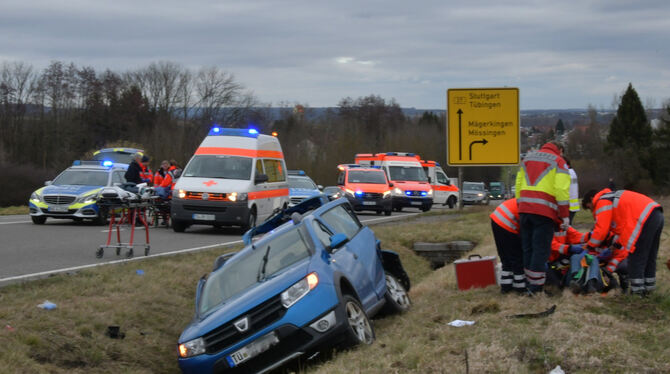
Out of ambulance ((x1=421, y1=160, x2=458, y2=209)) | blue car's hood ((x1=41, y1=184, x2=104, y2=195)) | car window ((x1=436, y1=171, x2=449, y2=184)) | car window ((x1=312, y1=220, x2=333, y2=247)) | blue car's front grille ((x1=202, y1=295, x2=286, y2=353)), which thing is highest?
car window ((x1=312, y1=220, x2=333, y2=247))

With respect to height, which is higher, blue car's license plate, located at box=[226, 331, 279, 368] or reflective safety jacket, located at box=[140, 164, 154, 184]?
reflective safety jacket, located at box=[140, 164, 154, 184]

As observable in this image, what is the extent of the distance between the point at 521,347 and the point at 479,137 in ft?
61.2

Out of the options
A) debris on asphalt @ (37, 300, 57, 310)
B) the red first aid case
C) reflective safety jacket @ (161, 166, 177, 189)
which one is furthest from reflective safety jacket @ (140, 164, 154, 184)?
the red first aid case

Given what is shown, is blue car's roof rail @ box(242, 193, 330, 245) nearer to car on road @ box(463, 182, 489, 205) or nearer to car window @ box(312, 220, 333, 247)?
car window @ box(312, 220, 333, 247)

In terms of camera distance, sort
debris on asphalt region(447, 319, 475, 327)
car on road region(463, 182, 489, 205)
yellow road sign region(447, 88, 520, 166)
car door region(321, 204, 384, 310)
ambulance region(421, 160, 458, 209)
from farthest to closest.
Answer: car on road region(463, 182, 489, 205) < ambulance region(421, 160, 458, 209) < yellow road sign region(447, 88, 520, 166) < car door region(321, 204, 384, 310) < debris on asphalt region(447, 319, 475, 327)

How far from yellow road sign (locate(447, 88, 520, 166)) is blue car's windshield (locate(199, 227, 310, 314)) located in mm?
16784

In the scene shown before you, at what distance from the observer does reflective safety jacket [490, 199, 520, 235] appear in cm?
993

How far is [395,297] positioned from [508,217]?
166cm

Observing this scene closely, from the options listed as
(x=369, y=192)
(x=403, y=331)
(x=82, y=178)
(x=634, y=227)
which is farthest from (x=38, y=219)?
(x=634, y=227)

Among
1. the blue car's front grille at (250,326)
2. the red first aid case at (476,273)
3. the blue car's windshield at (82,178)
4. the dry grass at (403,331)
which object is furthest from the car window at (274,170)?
the blue car's front grille at (250,326)

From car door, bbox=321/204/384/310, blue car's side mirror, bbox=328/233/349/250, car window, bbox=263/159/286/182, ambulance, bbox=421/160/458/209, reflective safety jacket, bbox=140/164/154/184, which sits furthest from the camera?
ambulance, bbox=421/160/458/209

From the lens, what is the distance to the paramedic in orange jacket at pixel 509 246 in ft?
32.3

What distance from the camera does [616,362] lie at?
659 centimetres

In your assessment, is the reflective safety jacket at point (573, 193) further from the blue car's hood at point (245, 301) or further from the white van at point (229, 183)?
the blue car's hood at point (245, 301)
